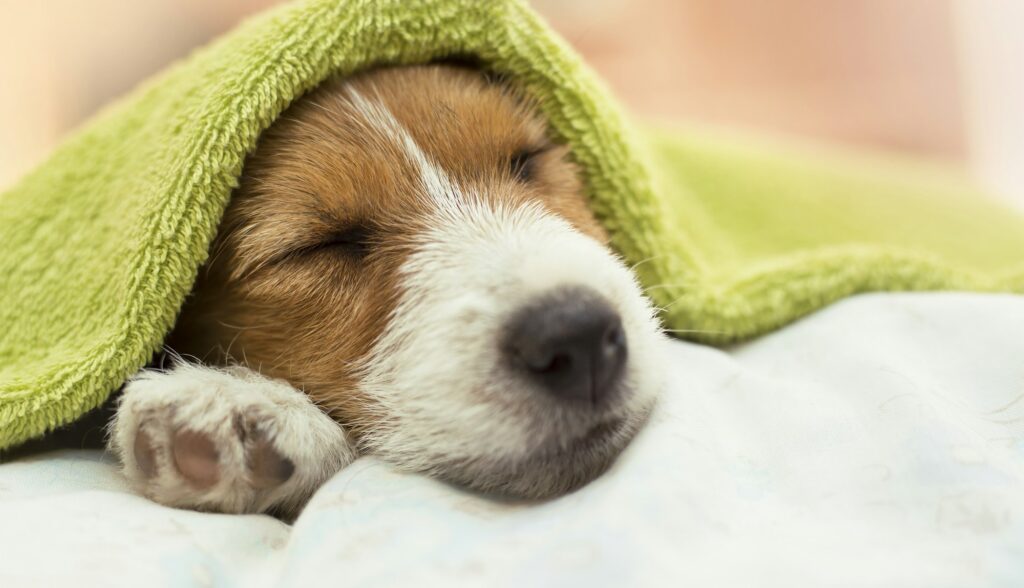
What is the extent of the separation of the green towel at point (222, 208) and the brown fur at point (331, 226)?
0.26 feet

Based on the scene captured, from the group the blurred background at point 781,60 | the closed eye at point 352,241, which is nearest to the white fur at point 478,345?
the closed eye at point 352,241

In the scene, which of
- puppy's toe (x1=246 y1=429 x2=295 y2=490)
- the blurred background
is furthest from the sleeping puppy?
the blurred background

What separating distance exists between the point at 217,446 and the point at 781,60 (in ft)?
14.7

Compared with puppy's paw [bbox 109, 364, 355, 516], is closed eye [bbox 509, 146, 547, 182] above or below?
above

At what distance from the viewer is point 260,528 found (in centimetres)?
127

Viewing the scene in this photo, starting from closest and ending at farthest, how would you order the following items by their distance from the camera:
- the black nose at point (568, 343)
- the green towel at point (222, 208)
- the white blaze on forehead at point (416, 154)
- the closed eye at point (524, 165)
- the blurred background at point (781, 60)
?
the black nose at point (568, 343) < the green towel at point (222, 208) < the white blaze on forehead at point (416, 154) < the closed eye at point (524, 165) < the blurred background at point (781, 60)

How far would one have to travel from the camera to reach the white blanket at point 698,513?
99cm

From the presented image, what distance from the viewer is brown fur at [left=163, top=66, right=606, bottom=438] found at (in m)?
1.59

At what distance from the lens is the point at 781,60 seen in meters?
4.95

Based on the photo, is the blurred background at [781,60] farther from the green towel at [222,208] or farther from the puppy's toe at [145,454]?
the puppy's toe at [145,454]

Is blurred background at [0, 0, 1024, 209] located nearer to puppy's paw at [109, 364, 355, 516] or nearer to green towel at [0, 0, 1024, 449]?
green towel at [0, 0, 1024, 449]

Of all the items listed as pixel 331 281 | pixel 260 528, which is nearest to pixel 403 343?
pixel 331 281

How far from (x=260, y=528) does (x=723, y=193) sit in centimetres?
188

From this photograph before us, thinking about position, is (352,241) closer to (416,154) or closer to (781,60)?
(416,154)
